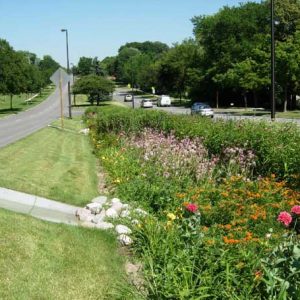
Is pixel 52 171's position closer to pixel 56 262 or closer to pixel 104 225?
pixel 104 225

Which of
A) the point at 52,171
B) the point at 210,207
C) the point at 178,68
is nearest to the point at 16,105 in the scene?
the point at 178,68

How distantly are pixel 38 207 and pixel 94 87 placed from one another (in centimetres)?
6635

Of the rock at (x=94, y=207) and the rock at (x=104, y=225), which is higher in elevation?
the rock at (x=94, y=207)

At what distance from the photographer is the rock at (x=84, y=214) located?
873cm

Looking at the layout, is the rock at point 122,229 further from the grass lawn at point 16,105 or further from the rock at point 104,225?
the grass lawn at point 16,105

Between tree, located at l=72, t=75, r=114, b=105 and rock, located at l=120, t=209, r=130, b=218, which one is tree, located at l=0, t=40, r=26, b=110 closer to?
tree, located at l=72, t=75, r=114, b=105

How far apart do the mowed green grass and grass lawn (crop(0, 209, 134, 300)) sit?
254 cm

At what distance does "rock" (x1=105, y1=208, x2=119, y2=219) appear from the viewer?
28.3 feet

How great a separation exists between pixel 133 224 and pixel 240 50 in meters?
54.4

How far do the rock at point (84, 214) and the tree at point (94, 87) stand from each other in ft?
216

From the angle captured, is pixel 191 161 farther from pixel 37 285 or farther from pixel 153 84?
pixel 153 84

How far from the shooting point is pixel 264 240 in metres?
5.68

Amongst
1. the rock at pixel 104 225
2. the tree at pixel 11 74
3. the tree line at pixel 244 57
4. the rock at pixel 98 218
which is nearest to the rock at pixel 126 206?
the rock at pixel 98 218

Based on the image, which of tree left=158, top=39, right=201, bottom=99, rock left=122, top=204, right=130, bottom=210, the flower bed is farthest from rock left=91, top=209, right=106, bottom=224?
tree left=158, top=39, right=201, bottom=99
